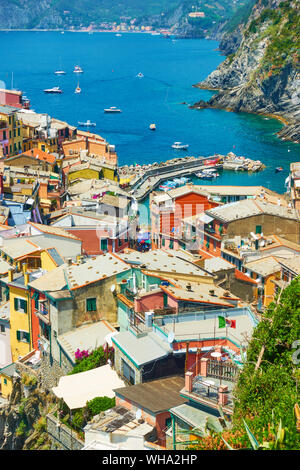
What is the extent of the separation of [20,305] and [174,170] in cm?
5001

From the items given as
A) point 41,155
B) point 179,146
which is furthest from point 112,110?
point 41,155

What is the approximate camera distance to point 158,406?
16.1 meters

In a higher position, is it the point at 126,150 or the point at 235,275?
the point at 235,275

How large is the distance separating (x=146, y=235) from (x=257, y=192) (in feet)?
21.9

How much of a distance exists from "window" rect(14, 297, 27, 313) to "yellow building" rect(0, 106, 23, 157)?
2903 centimetres

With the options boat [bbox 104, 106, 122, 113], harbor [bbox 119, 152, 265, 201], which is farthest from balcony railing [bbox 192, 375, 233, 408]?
boat [bbox 104, 106, 122, 113]

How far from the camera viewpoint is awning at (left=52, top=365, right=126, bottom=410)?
18.0m

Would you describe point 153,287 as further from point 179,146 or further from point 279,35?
point 279,35

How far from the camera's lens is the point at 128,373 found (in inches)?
725

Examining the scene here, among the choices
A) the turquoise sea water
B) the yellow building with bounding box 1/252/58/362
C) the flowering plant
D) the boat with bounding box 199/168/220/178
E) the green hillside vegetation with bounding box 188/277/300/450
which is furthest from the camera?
the turquoise sea water

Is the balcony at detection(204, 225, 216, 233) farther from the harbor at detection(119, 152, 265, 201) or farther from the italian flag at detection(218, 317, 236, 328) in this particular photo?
the harbor at detection(119, 152, 265, 201)

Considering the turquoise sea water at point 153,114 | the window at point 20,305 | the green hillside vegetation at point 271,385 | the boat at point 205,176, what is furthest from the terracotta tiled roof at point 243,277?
the boat at point 205,176
